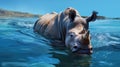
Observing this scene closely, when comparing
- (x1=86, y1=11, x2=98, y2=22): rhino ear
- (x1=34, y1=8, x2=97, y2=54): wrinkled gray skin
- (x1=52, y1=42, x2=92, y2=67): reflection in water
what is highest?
(x1=86, y1=11, x2=98, y2=22): rhino ear

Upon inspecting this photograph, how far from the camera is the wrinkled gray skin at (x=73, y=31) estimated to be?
36.0 ft

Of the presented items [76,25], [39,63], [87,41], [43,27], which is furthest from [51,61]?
[43,27]

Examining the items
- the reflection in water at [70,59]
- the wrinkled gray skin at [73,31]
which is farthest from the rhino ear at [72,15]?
the reflection in water at [70,59]

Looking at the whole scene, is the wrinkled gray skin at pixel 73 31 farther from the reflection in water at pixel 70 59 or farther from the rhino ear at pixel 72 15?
the reflection in water at pixel 70 59

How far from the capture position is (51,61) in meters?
10.5

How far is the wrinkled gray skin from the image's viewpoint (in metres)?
11.0

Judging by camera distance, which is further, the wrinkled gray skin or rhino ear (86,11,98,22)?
rhino ear (86,11,98,22)

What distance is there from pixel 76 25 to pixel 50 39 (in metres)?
3.16

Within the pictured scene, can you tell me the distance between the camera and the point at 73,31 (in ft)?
41.2

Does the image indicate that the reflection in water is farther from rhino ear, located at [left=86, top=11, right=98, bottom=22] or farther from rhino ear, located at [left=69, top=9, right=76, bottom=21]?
rhino ear, located at [left=86, top=11, right=98, bottom=22]

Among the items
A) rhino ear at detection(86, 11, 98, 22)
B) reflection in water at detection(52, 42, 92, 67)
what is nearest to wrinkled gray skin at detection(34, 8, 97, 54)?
rhino ear at detection(86, 11, 98, 22)

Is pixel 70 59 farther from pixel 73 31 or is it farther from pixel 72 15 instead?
pixel 72 15

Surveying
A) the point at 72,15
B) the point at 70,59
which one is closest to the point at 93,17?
the point at 72,15

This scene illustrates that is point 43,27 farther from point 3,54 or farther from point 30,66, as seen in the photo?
point 30,66
